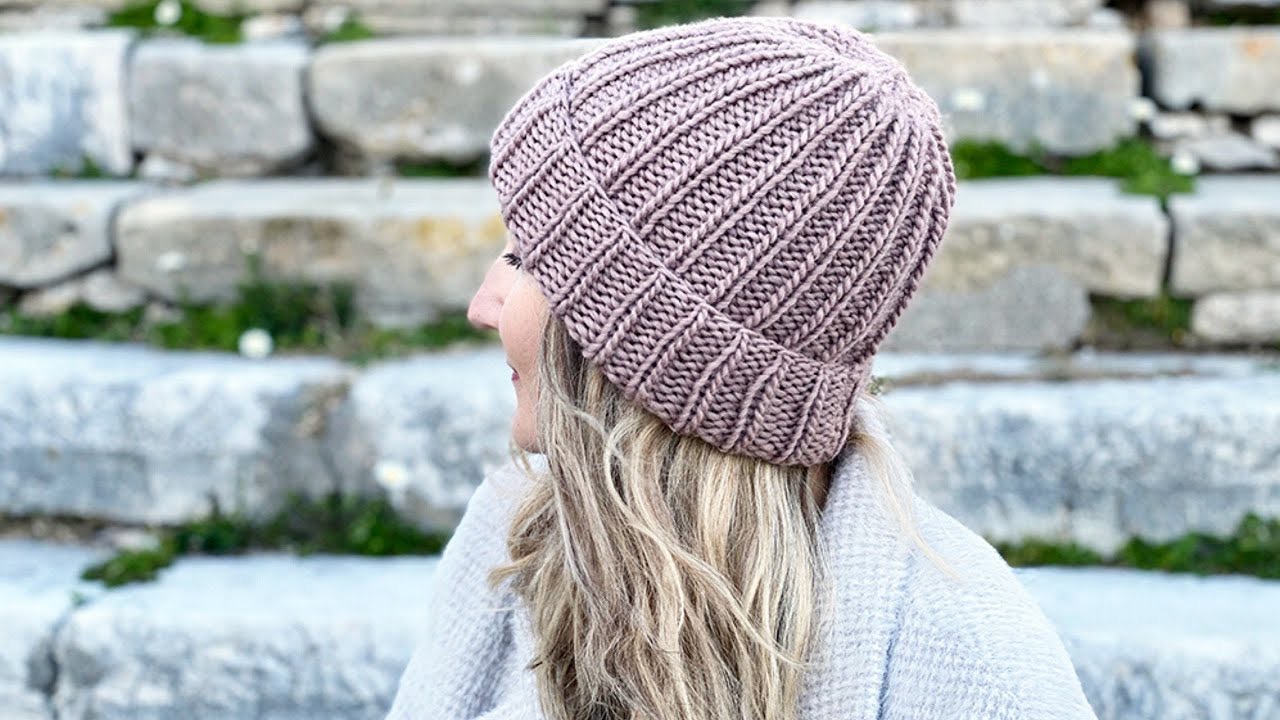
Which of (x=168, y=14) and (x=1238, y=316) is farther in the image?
(x=168, y=14)

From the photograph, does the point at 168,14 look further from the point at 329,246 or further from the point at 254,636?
Answer: the point at 254,636

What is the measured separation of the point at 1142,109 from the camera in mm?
3049

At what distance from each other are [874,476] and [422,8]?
8.49 feet

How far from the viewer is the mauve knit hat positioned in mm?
1160

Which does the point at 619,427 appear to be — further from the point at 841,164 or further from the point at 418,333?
the point at 418,333

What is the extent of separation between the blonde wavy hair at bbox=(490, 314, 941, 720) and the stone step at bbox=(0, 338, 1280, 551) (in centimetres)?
114

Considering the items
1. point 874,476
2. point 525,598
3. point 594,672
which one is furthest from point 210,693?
point 874,476

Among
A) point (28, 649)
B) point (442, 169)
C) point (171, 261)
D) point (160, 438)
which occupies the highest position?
point (442, 169)

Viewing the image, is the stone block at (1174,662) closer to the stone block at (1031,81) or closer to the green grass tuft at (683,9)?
the stone block at (1031,81)

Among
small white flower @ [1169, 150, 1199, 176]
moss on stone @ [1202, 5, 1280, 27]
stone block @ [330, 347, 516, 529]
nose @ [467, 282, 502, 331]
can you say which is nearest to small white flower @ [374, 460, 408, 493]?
stone block @ [330, 347, 516, 529]

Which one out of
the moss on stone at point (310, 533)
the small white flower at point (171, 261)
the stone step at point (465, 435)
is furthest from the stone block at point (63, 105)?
the moss on stone at point (310, 533)

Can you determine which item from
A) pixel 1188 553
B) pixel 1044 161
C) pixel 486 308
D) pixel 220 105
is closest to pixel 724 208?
pixel 486 308

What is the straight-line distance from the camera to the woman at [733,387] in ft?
3.82

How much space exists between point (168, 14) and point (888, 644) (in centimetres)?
305
